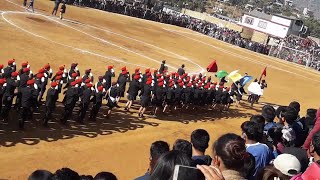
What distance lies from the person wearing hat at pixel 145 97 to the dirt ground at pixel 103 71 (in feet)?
1.31

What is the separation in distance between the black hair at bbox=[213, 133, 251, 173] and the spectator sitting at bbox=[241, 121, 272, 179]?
1870 millimetres

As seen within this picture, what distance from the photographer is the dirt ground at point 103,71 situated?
34.2 feet

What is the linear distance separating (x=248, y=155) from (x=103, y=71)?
54.1 ft

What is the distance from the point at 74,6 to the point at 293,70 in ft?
78.2

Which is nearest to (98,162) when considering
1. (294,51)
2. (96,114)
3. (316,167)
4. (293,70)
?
(96,114)

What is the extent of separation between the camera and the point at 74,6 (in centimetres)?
4031

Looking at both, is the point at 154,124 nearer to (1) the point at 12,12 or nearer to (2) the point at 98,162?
(2) the point at 98,162

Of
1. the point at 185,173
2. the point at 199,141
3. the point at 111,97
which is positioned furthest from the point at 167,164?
the point at 111,97

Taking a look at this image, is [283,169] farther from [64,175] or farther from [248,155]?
[64,175]

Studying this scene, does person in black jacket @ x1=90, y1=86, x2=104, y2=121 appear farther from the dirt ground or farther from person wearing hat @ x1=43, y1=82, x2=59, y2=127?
person wearing hat @ x1=43, y1=82, x2=59, y2=127

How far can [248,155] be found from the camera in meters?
4.98

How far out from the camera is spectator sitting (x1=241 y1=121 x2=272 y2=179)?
5.80m

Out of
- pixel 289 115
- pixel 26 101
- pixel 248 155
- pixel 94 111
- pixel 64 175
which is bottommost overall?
pixel 94 111

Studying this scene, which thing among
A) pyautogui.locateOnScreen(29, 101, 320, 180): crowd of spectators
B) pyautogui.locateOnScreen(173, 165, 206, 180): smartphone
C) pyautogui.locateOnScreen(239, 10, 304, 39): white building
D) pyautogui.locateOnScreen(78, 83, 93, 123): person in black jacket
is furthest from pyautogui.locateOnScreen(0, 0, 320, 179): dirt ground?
pyautogui.locateOnScreen(239, 10, 304, 39): white building
